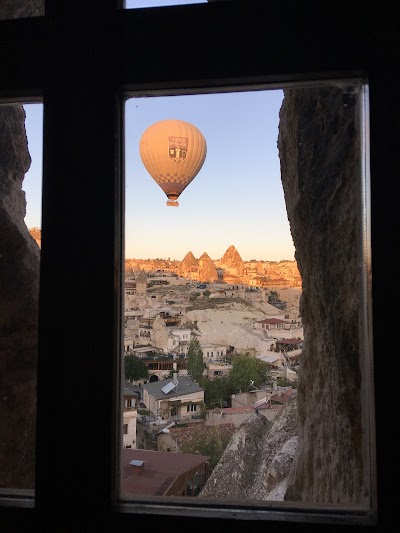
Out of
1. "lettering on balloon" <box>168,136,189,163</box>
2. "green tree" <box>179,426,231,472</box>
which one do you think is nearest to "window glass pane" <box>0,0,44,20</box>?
"green tree" <box>179,426,231,472</box>

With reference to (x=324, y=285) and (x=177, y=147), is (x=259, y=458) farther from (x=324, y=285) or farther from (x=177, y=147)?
(x=177, y=147)

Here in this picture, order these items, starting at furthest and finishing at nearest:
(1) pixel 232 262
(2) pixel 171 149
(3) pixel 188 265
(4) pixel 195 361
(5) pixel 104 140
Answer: (2) pixel 171 149
(1) pixel 232 262
(3) pixel 188 265
(4) pixel 195 361
(5) pixel 104 140

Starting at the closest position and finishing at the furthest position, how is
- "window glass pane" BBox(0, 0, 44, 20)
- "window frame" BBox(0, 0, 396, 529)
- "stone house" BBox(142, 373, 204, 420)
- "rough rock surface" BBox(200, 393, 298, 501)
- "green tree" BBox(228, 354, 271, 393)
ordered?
"window frame" BBox(0, 0, 396, 529), "window glass pane" BBox(0, 0, 44, 20), "stone house" BBox(142, 373, 204, 420), "green tree" BBox(228, 354, 271, 393), "rough rock surface" BBox(200, 393, 298, 501)

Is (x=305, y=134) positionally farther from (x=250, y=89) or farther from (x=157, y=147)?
(x=157, y=147)

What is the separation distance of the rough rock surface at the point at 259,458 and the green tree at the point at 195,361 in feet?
3.88

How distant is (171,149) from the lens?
4520 millimetres

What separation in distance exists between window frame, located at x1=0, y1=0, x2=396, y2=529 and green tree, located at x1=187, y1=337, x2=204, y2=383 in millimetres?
1355

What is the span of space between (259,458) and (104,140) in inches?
135

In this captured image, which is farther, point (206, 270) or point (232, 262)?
point (232, 262)

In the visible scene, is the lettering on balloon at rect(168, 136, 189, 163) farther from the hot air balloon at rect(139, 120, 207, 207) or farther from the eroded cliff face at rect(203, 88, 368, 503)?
the eroded cliff face at rect(203, 88, 368, 503)

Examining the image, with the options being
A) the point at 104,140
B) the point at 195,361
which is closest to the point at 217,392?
the point at 195,361

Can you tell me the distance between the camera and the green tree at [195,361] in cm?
186

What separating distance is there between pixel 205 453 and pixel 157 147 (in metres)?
3.23

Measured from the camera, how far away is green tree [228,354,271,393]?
2.28 meters
